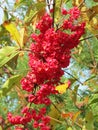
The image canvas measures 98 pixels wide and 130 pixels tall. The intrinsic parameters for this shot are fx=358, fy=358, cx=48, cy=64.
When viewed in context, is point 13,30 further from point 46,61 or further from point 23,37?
point 46,61

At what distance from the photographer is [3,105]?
3875 mm

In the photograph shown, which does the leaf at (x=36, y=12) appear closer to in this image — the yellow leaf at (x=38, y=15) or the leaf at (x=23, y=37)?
the yellow leaf at (x=38, y=15)

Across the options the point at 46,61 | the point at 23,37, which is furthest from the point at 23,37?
the point at 46,61

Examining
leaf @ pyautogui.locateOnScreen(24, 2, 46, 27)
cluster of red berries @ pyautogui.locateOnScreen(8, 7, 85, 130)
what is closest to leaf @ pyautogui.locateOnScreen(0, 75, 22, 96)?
cluster of red berries @ pyautogui.locateOnScreen(8, 7, 85, 130)

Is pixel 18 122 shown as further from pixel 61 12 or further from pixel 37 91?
pixel 61 12

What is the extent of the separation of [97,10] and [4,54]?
0.37 metres

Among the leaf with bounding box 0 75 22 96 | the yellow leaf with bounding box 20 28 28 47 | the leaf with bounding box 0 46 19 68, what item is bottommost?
the leaf with bounding box 0 75 22 96

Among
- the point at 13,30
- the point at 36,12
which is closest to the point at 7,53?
the point at 13,30

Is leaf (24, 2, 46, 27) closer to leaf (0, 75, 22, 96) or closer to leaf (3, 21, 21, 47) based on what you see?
leaf (3, 21, 21, 47)

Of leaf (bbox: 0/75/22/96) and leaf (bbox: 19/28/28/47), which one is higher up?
leaf (bbox: 19/28/28/47)

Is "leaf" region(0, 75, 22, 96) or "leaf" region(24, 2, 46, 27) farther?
"leaf" region(24, 2, 46, 27)

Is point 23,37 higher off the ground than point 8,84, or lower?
higher

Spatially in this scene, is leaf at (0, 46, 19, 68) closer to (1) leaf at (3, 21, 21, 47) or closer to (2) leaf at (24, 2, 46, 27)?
(1) leaf at (3, 21, 21, 47)

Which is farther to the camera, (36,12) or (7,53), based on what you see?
(36,12)
